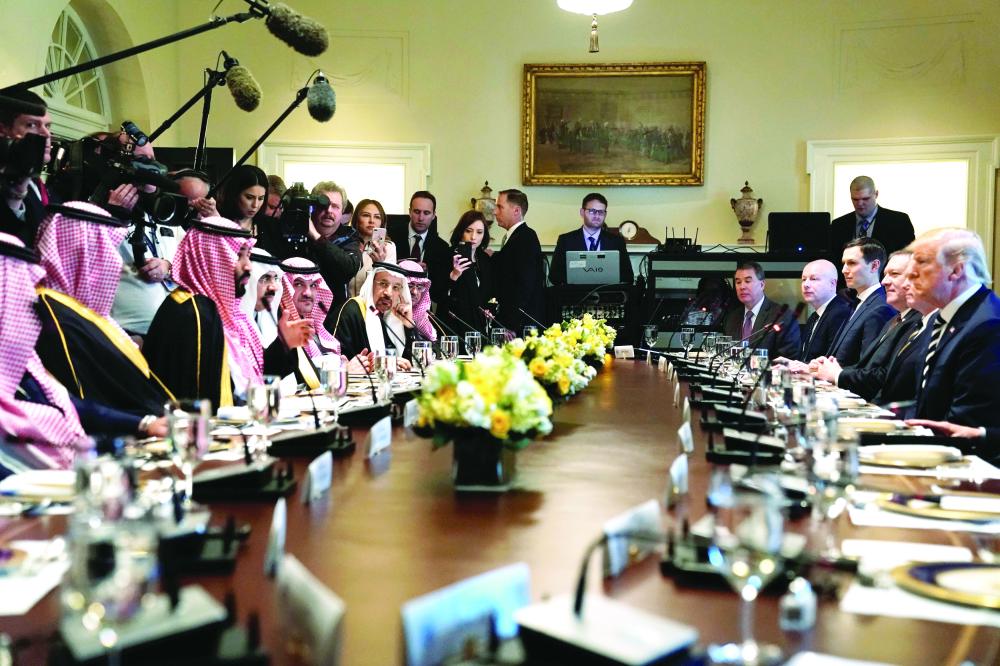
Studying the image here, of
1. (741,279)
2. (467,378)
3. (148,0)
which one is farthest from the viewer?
(148,0)

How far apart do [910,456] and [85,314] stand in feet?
7.45

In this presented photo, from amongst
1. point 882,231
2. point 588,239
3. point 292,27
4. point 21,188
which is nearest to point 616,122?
point 588,239

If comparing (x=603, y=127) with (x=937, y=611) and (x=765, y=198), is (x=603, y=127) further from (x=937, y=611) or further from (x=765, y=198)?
(x=937, y=611)

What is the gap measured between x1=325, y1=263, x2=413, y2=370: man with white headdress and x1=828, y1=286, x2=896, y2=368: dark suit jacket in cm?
236

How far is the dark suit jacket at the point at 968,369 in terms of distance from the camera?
3359 millimetres

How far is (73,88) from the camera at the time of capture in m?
7.80

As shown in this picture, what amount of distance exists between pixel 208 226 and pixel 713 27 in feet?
22.1

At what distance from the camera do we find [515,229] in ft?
24.2

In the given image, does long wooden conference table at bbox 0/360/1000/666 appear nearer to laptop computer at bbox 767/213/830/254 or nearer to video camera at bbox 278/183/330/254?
video camera at bbox 278/183/330/254

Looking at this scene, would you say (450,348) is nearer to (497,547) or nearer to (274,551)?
(497,547)

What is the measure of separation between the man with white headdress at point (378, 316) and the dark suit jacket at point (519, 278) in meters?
1.45

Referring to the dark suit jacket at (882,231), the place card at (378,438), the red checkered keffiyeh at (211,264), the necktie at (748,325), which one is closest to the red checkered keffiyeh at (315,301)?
the red checkered keffiyeh at (211,264)

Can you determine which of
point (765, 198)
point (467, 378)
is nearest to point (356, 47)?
point (765, 198)

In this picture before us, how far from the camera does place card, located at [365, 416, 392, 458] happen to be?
2.30 meters
